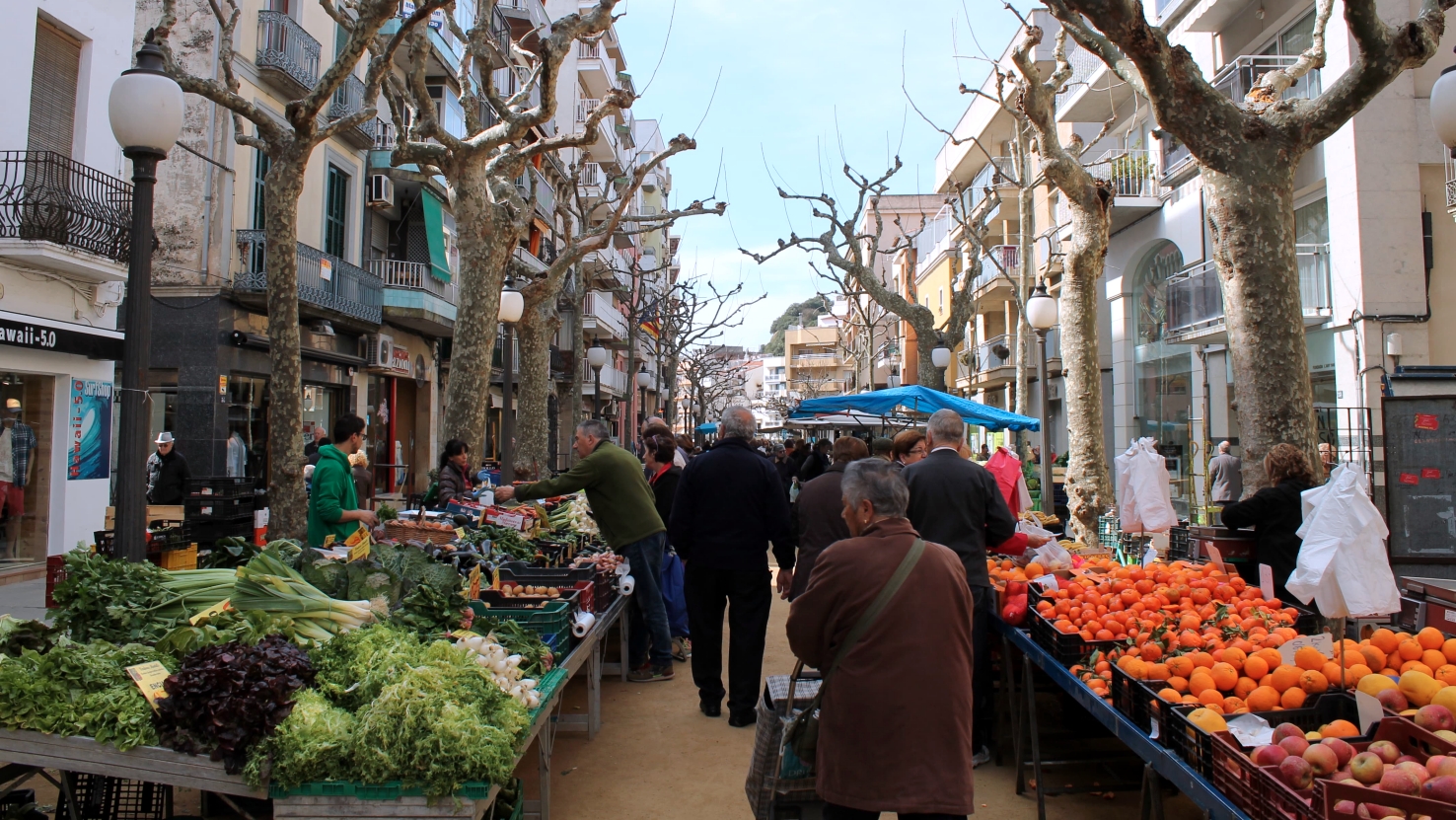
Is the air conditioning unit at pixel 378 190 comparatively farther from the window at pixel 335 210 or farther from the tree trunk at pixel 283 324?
the tree trunk at pixel 283 324

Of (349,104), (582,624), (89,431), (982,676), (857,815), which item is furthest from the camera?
(349,104)

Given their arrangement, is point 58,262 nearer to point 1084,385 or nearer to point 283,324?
point 283,324

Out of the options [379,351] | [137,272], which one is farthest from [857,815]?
[379,351]

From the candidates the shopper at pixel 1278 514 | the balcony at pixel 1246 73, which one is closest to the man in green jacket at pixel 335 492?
the shopper at pixel 1278 514

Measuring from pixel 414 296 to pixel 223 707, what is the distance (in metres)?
19.7

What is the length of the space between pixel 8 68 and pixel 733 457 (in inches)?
410

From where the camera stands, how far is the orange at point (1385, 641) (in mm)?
4023

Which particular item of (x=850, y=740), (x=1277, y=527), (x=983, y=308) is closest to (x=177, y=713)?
(x=850, y=740)

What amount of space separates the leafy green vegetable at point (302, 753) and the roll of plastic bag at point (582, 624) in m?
2.04

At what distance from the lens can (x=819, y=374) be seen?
315 ft

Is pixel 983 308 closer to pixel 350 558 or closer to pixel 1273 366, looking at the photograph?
pixel 1273 366

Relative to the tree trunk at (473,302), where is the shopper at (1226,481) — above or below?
below

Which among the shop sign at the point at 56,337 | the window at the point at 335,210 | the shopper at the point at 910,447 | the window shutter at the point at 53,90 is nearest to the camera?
the shopper at the point at 910,447

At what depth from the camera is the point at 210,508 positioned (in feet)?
28.6
